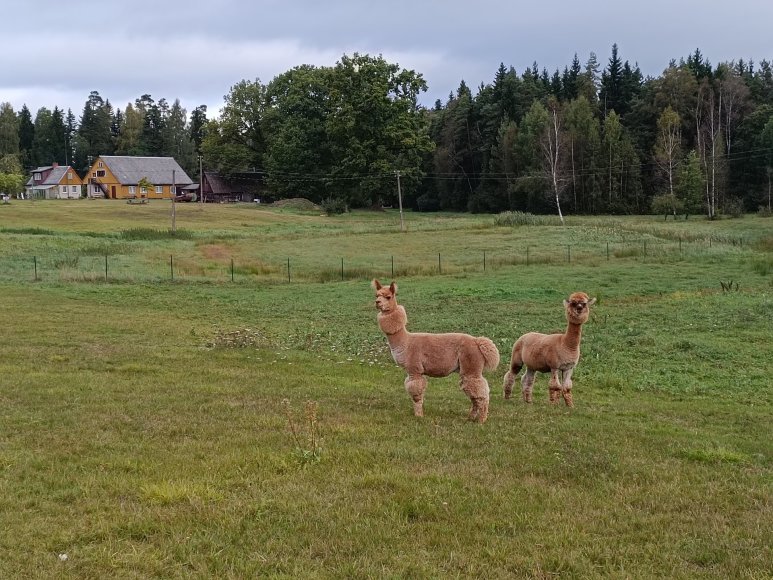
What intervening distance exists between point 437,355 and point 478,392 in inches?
29.4

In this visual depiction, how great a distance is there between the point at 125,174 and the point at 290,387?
11045 cm

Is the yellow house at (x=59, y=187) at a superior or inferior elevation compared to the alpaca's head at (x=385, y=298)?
superior

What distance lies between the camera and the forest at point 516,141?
8781cm

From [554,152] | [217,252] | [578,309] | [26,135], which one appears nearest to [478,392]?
[578,309]

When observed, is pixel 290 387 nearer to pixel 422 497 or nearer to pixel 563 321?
pixel 422 497

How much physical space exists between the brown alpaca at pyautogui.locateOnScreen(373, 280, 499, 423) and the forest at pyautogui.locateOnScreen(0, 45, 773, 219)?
73.3 m

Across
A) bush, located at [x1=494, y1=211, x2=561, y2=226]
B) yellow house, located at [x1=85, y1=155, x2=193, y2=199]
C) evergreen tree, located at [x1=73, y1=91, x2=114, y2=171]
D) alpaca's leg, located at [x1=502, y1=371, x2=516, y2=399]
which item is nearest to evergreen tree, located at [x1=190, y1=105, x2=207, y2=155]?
evergreen tree, located at [x1=73, y1=91, x2=114, y2=171]

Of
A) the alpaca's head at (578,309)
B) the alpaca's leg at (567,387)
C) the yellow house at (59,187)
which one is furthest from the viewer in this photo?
Answer: the yellow house at (59,187)

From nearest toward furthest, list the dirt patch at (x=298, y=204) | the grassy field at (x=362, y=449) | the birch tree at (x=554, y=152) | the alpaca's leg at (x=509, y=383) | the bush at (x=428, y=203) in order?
the grassy field at (x=362, y=449) < the alpaca's leg at (x=509, y=383) < the birch tree at (x=554, y=152) < the dirt patch at (x=298, y=204) < the bush at (x=428, y=203)

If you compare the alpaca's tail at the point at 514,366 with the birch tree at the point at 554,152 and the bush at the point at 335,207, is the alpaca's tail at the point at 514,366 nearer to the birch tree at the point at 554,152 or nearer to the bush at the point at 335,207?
the bush at the point at 335,207

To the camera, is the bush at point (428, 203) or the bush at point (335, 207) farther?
the bush at point (428, 203)

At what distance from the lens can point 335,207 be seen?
90062mm

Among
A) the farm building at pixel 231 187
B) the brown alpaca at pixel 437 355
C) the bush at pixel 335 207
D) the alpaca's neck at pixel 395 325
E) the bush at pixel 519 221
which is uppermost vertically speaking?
the farm building at pixel 231 187

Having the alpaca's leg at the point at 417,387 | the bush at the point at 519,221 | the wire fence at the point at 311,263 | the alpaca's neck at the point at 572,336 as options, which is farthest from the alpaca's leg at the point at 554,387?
the bush at the point at 519,221
